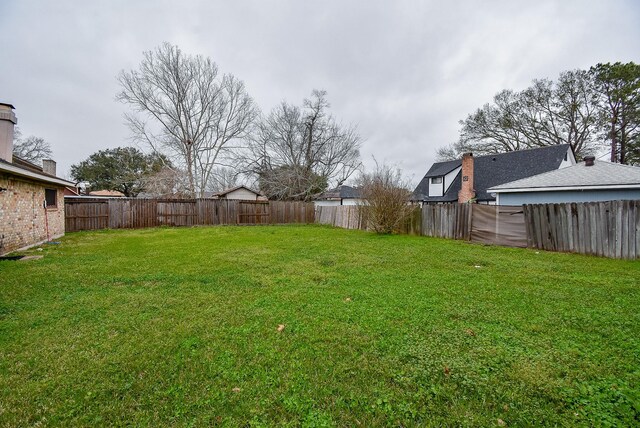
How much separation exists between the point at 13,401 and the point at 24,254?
7.26m

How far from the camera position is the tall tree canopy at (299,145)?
2444 cm

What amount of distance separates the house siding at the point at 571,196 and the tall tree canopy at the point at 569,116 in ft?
47.7

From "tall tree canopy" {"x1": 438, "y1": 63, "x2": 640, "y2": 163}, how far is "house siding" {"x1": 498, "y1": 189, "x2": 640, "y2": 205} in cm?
1455

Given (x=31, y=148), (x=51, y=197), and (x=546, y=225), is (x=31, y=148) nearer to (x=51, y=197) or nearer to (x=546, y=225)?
(x=51, y=197)

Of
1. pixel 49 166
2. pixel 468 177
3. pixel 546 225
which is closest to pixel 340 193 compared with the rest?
pixel 468 177

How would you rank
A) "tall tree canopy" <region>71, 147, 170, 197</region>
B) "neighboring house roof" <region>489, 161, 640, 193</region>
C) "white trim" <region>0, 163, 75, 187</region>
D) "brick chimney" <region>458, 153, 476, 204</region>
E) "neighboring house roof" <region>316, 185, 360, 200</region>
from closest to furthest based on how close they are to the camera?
"white trim" <region>0, 163, 75, 187</region>
"neighboring house roof" <region>489, 161, 640, 193</region>
"brick chimney" <region>458, 153, 476, 204</region>
"neighboring house roof" <region>316, 185, 360, 200</region>
"tall tree canopy" <region>71, 147, 170, 197</region>

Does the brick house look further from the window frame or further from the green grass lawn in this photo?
the green grass lawn

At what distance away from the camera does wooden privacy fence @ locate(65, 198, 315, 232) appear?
42.8ft

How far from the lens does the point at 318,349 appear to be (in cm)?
246

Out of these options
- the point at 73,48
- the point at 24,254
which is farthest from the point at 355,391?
the point at 73,48

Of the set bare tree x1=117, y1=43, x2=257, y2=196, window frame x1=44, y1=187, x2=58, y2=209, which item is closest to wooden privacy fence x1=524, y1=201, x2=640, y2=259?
window frame x1=44, y1=187, x2=58, y2=209

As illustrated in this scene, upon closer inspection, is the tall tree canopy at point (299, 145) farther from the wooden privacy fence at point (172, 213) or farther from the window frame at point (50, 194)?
the window frame at point (50, 194)

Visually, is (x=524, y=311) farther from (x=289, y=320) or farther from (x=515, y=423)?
(x=289, y=320)

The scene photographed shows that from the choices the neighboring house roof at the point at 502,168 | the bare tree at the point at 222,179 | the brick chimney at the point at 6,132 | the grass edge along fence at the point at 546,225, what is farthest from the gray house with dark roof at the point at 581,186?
the bare tree at the point at 222,179
